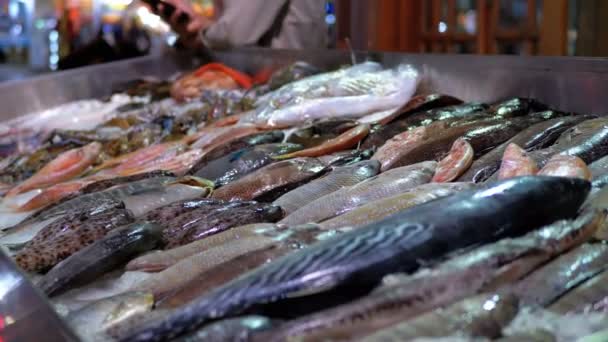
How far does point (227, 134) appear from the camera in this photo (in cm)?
379

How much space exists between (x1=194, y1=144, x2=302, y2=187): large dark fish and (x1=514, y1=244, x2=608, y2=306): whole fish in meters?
1.66

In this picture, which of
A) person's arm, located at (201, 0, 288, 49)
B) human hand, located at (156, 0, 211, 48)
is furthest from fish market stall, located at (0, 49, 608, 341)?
human hand, located at (156, 0, 211, 48)

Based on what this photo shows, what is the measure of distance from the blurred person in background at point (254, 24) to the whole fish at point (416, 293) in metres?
4.88

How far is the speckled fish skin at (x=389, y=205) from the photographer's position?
2.03 m

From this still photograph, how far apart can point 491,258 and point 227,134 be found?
2.48m

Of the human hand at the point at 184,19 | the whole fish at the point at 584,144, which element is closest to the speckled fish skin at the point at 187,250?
the whole fish at the point at 584,144

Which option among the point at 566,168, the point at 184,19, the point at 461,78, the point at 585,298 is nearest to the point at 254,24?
the point at 184,19

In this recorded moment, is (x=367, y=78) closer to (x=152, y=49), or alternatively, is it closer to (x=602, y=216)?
(x=602, y=216)

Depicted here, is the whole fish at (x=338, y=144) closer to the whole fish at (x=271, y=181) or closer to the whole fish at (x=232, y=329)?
the whole fish at (x=271, y=181)

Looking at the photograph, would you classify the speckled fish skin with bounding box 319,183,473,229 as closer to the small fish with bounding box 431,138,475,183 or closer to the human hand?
the small fish with bounding box 431,138,475,183

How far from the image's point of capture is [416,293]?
140cm

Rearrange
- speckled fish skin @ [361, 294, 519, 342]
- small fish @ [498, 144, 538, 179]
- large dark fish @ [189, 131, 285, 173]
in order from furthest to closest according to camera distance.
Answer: large dark fish @ [189, 131, 285, 173] < small fish @ [498, 144, 538, 179] < speckled fish skin @ [361, 294, 519, 342]

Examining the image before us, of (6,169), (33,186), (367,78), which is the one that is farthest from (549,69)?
(6,169)

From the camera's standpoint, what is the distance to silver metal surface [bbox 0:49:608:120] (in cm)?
298
